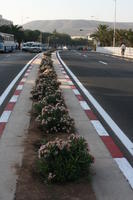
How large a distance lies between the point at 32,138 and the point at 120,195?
2819 mm

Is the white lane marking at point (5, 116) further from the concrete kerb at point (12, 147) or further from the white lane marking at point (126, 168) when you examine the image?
the white lane marking at point (126, 168)

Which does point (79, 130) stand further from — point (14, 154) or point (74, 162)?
point (74, 162)

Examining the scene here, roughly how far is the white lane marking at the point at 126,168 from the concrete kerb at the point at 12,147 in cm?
130

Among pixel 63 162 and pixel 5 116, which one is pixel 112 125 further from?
pixel 63 162

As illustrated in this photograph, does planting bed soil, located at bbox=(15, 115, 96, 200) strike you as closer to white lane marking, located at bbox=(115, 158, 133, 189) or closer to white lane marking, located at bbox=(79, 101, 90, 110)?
white lane marking, located at bbox=(115, 158, 133, 189)

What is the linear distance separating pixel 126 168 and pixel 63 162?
102 centimetres

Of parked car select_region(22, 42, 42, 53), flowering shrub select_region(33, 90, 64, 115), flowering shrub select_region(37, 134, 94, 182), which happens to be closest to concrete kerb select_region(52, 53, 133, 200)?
flowering shrub select_region(37, 134, 94, 182)

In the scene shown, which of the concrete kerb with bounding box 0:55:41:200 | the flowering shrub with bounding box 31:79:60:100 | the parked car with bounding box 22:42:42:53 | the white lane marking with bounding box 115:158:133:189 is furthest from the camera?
the parked car with bounding box 22:42:42:53

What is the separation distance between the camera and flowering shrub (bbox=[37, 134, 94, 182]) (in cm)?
553

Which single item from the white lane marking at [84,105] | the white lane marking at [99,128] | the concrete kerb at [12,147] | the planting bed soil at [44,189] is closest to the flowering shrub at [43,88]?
the concrete kerb at [12,147]

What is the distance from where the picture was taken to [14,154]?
6.80m

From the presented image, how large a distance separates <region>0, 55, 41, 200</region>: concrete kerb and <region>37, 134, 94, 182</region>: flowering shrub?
396 millimetres

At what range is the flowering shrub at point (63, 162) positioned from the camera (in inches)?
218

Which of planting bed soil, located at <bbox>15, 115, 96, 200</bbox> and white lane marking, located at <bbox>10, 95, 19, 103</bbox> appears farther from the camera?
white lane marking, located at <bbox>10, 95, 19, 103</bbox>
